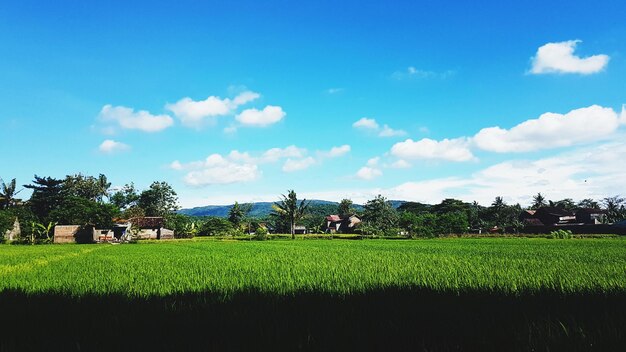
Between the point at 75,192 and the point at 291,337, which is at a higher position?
the point at 75,192

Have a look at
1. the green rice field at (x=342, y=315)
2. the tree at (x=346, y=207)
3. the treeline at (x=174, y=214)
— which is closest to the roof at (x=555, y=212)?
the treeline at (x=174, y=214)

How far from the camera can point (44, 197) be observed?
59.2 meters

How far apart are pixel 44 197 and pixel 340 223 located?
65306 millimetres

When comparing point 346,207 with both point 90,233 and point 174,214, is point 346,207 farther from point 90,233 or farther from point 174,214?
point 90,233

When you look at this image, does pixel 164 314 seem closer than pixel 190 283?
Yes

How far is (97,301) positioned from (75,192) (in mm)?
81964

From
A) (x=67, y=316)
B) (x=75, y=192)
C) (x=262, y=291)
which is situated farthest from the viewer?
(x=75, y=192)

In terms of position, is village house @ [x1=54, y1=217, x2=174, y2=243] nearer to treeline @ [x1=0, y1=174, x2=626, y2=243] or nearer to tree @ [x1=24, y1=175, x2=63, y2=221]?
treeline @ [x1=0, y1=174, x2=626, y2=243]

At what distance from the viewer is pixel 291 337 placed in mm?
2742

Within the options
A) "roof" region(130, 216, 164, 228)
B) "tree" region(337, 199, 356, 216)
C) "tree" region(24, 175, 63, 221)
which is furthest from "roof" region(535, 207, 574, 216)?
"tree" region(24, 175, 63, 221)

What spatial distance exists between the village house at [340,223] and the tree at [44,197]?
2317 inches

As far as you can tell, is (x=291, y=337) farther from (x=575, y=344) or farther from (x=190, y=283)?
Answer: (x=190, y=283)

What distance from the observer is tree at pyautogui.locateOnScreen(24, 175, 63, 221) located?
58781mm

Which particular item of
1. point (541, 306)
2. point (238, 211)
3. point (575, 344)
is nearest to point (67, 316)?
point (575, 344)
